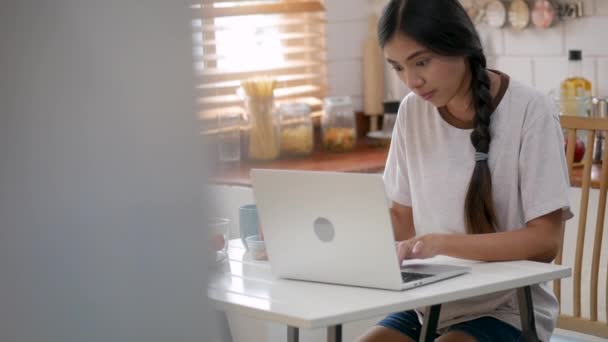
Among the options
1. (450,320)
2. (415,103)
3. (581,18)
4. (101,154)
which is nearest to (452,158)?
(415,103)

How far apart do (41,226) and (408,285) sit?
4.02 ft

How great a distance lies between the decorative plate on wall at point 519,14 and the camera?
303 centimetres

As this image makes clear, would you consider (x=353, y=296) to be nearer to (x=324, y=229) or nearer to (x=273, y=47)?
(x=324, y=229)

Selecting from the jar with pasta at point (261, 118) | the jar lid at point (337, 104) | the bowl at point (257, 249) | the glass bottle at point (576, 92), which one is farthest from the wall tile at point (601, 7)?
the bowl at point (257, 249)

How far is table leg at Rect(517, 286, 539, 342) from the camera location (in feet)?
5.32

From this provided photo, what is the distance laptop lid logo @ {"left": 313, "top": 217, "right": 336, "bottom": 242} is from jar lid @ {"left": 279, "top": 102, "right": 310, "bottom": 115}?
1.71 m

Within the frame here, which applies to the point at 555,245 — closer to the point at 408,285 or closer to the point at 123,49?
the point at 408,285

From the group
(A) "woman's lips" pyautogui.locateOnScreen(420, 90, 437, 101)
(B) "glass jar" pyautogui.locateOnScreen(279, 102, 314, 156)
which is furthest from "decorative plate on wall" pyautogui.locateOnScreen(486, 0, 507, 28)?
(A) "woman's lips" pyautogui.locateOnScreen(420, 90, 437, 101)

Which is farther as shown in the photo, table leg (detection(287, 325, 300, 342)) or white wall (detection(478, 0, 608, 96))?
white wall (detection(478, 0, 608, 96))

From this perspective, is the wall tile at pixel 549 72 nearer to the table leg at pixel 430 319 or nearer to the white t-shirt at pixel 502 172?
the white t-shirt at pixel 502 172

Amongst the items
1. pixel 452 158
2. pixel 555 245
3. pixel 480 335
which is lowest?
pixel 480 335

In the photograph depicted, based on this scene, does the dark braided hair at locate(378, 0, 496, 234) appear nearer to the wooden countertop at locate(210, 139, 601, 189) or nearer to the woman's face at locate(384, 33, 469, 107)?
the woman's face at locate(384, 33, 469, 107)

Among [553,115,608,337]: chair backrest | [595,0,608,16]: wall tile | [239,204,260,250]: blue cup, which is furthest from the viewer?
[595,0,608,16]: wall tile

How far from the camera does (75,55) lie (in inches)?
11.7
